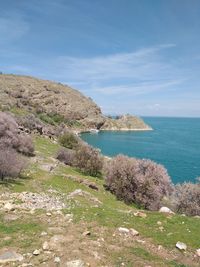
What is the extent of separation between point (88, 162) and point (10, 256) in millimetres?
23966

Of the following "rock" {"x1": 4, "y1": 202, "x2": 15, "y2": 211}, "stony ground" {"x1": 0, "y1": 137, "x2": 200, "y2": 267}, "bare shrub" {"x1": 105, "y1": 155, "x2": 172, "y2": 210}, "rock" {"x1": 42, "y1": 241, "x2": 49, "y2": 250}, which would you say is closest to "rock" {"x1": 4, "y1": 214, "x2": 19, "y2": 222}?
"stony ground" {"x1": 0, "y1": 137, "x2": 200, "y2": 267}

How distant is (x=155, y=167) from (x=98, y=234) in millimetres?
18961

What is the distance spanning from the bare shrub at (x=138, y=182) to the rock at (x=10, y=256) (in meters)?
17.7

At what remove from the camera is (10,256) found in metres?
10.1

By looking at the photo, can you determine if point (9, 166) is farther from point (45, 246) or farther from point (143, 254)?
point (143, 254)

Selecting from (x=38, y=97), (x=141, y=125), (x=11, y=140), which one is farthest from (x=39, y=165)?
(x=141, y=125)

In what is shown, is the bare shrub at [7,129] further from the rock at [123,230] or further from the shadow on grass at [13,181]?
the rock at [123,230]

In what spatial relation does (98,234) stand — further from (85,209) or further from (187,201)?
(187,201)

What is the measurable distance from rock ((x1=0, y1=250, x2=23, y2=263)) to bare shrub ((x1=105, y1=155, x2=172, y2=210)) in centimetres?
1769

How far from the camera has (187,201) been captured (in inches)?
1072

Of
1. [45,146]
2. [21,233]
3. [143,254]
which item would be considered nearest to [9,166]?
[21,233]

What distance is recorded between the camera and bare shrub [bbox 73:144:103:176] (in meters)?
34.2

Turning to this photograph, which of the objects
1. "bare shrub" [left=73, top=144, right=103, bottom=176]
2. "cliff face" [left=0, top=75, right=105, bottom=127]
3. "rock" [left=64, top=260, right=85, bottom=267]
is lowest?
"bare shrub" [left=73, top=144, right=103, bottom=176]

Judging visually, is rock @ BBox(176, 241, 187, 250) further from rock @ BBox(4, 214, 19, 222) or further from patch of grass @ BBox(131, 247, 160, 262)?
rock @ BBox(4, 214, 19, 222)
